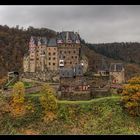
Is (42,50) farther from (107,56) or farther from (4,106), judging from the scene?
(107,56)

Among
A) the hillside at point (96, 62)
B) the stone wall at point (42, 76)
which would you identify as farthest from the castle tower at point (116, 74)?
the stone wall at point (42, 76)

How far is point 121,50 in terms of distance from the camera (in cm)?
2005

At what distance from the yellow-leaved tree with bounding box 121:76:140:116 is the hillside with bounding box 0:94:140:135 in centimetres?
18

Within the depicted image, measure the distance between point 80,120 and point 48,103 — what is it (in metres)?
1.01

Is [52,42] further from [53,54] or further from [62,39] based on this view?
[53,54]

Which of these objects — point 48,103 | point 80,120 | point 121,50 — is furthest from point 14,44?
point 80,120

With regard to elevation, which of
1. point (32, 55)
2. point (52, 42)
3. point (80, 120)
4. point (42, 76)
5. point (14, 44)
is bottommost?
point (80, 120)

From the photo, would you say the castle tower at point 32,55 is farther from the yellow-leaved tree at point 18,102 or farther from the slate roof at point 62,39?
the yellow-leaved tree at point 18,102

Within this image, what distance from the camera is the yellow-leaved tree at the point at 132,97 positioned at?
1150cm

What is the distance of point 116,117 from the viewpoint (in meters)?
11.1

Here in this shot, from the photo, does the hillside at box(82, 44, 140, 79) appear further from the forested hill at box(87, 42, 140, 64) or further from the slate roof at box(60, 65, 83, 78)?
the slate roof at box(60, 65, 83, 78)

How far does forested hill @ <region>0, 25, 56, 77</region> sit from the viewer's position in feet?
50.7

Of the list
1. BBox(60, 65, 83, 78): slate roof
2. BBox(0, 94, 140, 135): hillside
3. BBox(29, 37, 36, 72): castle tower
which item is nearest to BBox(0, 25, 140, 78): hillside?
BBox(29, 37, 36, 72): castle tower

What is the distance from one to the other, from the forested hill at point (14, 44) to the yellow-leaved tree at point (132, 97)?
397 centimetres
